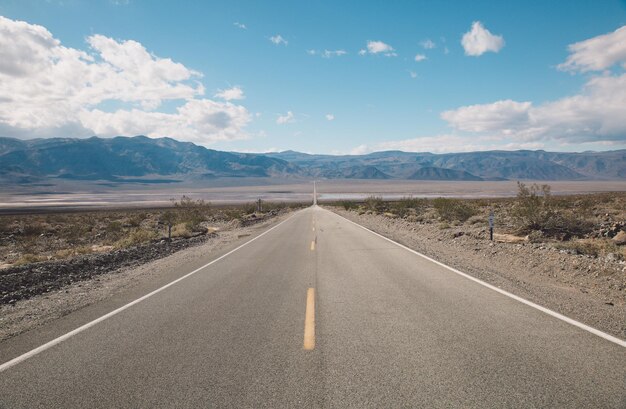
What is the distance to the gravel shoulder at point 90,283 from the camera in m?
6.42

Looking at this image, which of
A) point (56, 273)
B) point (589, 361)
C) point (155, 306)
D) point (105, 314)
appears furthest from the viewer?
point (56, 273)

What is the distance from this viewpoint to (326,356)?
4.29 meters

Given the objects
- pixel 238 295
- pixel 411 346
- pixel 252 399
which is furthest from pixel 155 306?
pixel 411 346

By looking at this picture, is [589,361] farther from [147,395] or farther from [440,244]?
[440,244]

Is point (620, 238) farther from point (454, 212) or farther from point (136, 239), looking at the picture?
point (136, 239)

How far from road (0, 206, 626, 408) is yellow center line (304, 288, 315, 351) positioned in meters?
0.03

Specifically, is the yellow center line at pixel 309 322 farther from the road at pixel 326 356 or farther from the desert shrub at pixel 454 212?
the desert shrub at pixel 454 212

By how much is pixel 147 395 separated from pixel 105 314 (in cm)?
330

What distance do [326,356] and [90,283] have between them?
757 centimetres

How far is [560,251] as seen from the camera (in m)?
11.0

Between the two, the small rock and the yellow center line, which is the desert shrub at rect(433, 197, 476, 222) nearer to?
the small rock

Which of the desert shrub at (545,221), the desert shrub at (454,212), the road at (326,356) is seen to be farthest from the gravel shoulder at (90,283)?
the desert shrub at (454,212)

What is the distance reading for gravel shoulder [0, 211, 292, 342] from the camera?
21.1 feet

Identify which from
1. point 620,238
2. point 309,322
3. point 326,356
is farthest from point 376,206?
point 326,356
